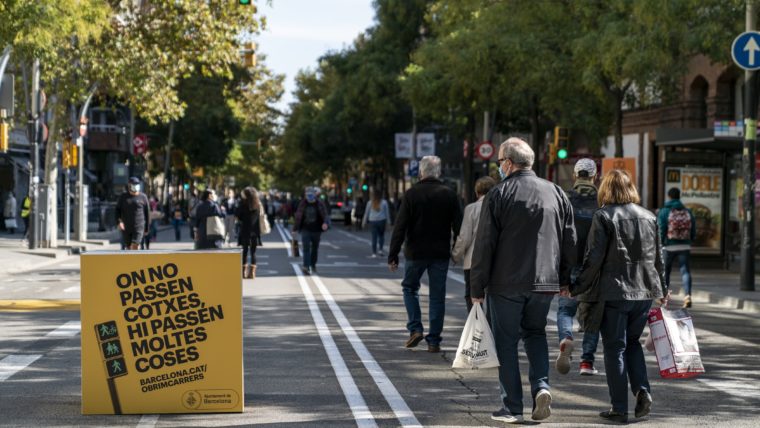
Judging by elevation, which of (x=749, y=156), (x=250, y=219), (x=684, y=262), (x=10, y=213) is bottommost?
(x=684, y=262)

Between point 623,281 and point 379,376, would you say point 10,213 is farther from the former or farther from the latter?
point 623,281

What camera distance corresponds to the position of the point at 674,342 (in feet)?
28.8

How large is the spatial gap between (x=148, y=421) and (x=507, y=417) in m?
2.23

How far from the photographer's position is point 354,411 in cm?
843

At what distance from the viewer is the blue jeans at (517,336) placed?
7.77m

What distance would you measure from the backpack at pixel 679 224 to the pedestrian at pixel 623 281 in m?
10.4

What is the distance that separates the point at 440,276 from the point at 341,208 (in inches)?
2568

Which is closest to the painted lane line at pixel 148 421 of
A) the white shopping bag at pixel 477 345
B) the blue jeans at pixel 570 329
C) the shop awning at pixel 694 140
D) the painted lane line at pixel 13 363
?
the white shopping bag at pixel 477 345

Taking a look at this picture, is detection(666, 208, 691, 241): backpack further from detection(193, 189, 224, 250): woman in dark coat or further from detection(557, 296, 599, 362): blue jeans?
detection(557, 296, 599, 362): blue jeans

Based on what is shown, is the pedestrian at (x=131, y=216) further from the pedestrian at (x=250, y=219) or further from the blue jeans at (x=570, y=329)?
the blue jeans at (x=570, y=329)

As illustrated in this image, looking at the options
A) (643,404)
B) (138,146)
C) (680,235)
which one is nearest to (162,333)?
(643,404)

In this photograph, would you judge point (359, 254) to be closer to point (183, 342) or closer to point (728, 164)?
point (728, 164)

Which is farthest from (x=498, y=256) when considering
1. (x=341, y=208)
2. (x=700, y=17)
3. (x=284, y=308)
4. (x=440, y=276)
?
(x=341, y=208)

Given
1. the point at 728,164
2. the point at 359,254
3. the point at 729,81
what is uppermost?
the point at 729,81
